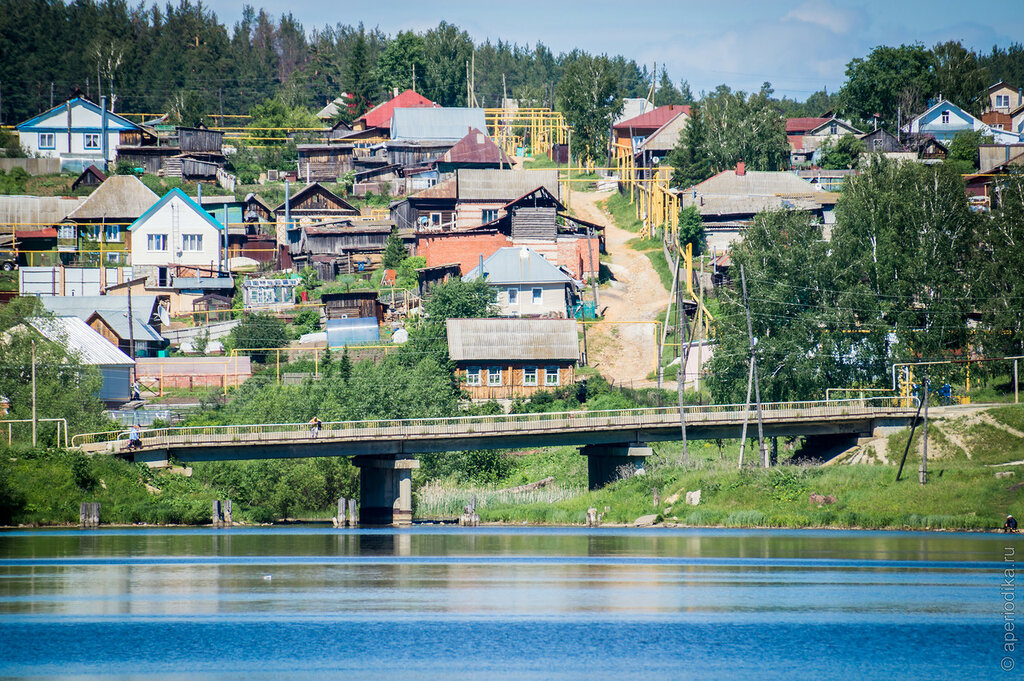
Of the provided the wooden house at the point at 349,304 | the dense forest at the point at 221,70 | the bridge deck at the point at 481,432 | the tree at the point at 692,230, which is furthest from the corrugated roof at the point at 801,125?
the bridge deck at the point at 481,432

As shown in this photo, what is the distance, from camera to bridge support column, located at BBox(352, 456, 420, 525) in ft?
214

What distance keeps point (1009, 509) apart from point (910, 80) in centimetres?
8514

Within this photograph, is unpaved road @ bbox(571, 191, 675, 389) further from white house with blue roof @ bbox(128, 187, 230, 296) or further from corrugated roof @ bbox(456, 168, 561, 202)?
white house with blue roof @ bbox(128, 187, 230, 296)

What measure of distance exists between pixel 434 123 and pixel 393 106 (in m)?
12.1

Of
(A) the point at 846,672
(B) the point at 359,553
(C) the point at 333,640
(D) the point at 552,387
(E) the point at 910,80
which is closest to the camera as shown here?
(A) the point at 846,672

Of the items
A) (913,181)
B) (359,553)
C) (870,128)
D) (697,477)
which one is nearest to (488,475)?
(697,477)

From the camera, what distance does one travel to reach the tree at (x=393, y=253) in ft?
326

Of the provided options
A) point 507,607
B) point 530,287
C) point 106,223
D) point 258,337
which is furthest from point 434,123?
point 507,607

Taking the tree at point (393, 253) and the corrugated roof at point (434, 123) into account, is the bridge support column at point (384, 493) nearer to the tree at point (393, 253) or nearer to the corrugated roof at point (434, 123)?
the tree at point (393, 253)

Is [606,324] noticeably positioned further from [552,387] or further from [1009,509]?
[1009,509]

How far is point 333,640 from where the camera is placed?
34500mm

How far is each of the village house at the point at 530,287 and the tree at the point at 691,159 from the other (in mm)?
24744

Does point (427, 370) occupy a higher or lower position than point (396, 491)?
higher

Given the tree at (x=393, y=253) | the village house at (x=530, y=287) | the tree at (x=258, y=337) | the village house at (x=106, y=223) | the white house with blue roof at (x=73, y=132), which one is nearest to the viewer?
the tree at (x=258, y=337)
